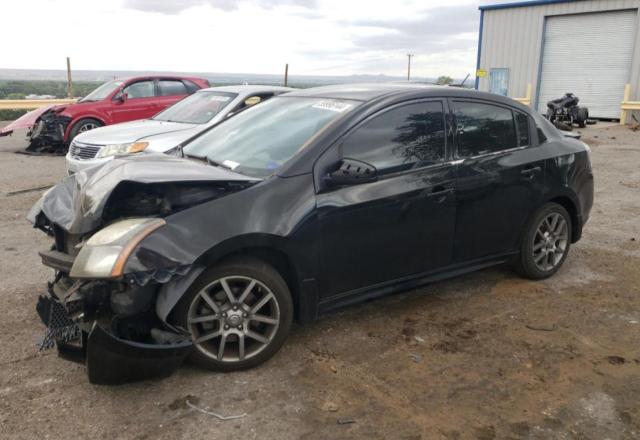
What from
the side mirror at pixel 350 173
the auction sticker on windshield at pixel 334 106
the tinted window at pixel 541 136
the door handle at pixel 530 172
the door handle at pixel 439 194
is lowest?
the door handle at pixel 439 194

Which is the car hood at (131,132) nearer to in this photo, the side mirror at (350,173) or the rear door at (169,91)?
the rear door at (169,91)

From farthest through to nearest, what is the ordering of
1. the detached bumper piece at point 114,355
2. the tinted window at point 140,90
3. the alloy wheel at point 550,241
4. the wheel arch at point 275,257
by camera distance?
the tinted window at point 140,90 < the alloy wheel at point 550,241 < the wheel arch at point 275,257 < the detached bumper piece at point 114,355

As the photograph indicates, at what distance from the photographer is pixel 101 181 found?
345 centimetres

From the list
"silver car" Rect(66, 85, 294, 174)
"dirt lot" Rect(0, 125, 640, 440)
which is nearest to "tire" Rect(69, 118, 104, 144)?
"silver car" Rect(66, 85, 294, 174)

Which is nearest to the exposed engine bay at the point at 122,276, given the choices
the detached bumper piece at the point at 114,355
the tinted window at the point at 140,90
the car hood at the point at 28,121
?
the detached bumper piece at the point at 114,355

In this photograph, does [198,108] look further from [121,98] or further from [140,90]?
[140,90]

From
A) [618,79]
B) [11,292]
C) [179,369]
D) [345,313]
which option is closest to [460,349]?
[345,313]

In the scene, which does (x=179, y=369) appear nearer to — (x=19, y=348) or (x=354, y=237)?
(x=19, y=348)

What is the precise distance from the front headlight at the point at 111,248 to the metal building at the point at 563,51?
847 inches

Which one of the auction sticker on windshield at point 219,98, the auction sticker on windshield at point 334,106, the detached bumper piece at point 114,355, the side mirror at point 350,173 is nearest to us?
the detached bumper piece at point 114,355

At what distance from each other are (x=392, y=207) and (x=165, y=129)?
546 cm

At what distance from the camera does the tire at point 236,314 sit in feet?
10.7

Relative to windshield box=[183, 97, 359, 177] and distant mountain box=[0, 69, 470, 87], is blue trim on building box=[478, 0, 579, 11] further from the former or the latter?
windshield box=[183, 97, 359, 177]

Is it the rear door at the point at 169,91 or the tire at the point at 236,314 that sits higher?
the rear door at the point at 169,91
